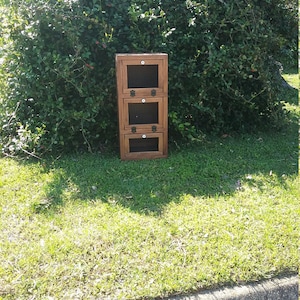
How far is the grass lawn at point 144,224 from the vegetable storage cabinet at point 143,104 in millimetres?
241

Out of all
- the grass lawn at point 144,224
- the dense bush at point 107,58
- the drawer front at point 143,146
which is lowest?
the grass lawn at point 144,224

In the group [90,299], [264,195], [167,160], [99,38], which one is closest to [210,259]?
[90,299]

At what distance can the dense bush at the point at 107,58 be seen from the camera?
3.97 metres

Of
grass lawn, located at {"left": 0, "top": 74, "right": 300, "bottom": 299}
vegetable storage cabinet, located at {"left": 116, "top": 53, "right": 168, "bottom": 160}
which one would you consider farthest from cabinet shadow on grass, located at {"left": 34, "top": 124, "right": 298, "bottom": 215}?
vegetable storage cabinet, located at {"left": 116, "top": 53, "right": 168, "bottom": 160}

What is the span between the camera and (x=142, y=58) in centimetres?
389

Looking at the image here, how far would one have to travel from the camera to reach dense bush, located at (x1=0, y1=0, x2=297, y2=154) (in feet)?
13.0

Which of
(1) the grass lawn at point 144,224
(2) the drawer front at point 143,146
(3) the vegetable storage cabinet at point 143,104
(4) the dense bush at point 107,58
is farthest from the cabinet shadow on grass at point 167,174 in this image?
(4) the dense bush at point 107,58

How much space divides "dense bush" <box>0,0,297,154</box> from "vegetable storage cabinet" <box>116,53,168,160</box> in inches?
10.3

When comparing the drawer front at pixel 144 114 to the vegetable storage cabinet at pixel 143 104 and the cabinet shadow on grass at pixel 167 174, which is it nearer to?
the vegetable storage cabinet at pixel 143 104

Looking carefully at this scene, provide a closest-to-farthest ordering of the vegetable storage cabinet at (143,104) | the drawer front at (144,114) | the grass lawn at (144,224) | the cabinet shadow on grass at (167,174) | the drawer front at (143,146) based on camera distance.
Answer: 1. the grass lawn at (144,224)
2. the cabinet shadow on grass at (167,174)
3. the vegetable storage cabinet at (143,104)
4. the drawer front at (144,114)
5. the drawer front at (143,146)

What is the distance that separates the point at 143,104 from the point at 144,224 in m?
1.73

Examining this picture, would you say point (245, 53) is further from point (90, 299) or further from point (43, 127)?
point (90, 299)

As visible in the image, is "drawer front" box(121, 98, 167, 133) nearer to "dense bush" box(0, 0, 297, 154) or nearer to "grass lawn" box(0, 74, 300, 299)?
"dense bush" box(0, 0, 297, 154)

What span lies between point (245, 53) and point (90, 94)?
1909 mm
